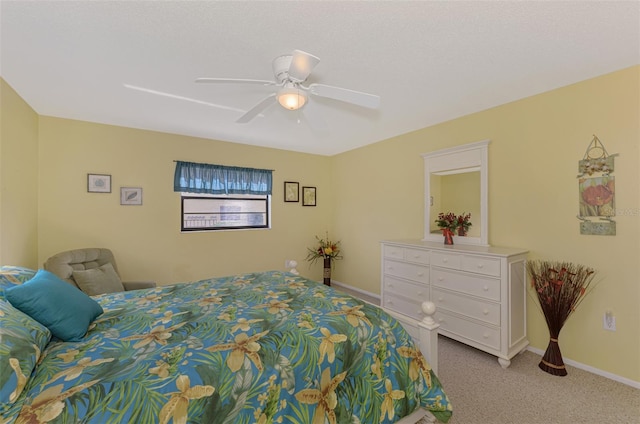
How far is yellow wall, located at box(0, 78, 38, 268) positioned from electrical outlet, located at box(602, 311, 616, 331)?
500 centimetres

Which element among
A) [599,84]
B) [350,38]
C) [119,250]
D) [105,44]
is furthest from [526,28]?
[119,250]

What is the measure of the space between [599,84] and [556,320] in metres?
2.00

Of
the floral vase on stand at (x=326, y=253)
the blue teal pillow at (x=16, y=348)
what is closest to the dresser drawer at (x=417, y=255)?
the floral vase on stand at (x=326, y=253)

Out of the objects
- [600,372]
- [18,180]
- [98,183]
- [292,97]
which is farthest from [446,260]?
[18,180]

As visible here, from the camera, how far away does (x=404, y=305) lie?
322 cm

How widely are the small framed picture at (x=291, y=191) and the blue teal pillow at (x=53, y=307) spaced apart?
11.1 ft

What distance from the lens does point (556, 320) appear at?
2.25m

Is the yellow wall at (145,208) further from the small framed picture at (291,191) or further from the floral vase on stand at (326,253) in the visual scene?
the floral vase on stand at (326,253)

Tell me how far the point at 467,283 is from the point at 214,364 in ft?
7.76

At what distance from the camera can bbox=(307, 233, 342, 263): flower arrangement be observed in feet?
15.6

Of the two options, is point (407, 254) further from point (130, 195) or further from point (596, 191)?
point (130, 195)

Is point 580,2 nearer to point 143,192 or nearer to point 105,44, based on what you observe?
point 105,44

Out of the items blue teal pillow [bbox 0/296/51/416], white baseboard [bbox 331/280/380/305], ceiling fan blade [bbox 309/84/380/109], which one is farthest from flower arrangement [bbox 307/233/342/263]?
blue teal pillow [bbox 0/296/51/416]

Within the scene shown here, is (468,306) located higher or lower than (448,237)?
lower
